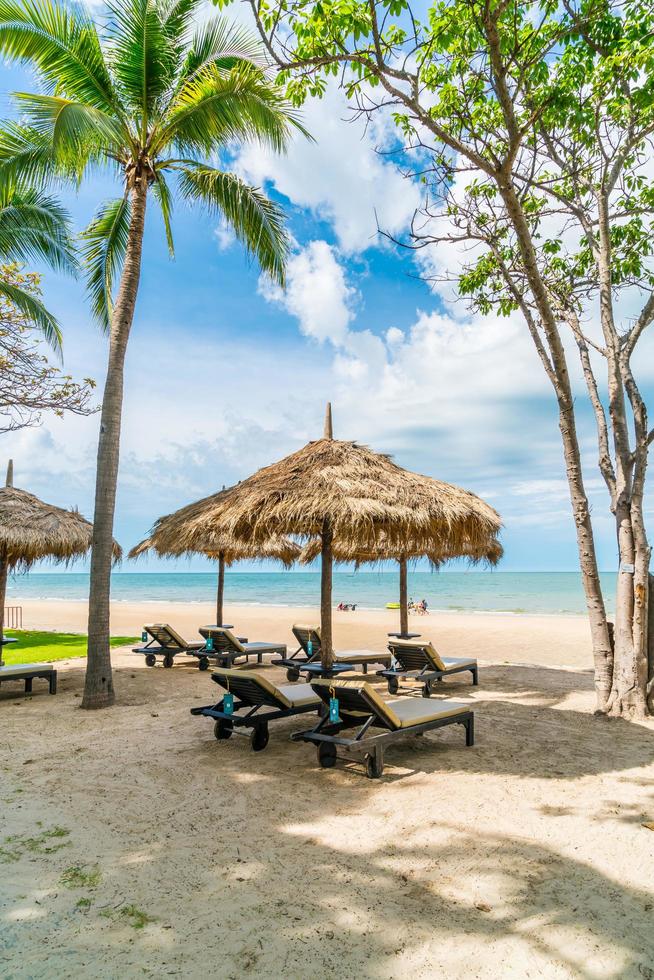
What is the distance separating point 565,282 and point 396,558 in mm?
5602

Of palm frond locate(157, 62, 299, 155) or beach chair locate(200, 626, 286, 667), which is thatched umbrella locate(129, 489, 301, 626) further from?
palm frond locate(157, 62, 299, 155)

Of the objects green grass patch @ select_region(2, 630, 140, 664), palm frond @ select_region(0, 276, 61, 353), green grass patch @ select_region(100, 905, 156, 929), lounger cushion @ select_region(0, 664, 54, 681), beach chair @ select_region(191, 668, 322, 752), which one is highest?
palm frond @ select_region(0, 276, 61, 353)

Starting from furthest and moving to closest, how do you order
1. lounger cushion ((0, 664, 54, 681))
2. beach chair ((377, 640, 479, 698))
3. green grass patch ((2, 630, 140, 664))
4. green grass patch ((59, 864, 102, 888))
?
green grass patch ((2, 630, 140, 664))
beach chair ((377, 640, 479, 698))
lounger cushion ((0, 664, 54, 681))
green grass patch ((59, 864, 102, 888))

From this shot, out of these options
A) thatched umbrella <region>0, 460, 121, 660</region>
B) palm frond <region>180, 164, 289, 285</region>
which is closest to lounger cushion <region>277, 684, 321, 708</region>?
thatched umbrella <region>0, 460, 121, 660</region>

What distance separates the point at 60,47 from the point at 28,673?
7.77 meters

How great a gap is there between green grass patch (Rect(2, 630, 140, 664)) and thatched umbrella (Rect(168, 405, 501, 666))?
17.8ft

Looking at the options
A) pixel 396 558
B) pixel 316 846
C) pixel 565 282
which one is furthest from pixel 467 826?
pixel 396 558

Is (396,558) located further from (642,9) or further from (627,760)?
(642,9)

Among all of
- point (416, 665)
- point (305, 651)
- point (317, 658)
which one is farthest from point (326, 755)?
point (305, 651)

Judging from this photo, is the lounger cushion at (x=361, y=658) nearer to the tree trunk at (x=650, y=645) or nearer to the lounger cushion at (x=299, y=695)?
the lounger cushion at (x=299, y=695)

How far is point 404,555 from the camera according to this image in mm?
10930

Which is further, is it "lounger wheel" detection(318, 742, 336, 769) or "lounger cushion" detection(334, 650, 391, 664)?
"lounger cushion" detection(334, 650, 391, 664)

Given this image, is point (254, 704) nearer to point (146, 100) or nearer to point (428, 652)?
point (428, 652)

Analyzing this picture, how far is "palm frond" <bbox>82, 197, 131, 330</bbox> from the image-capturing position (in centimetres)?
955
